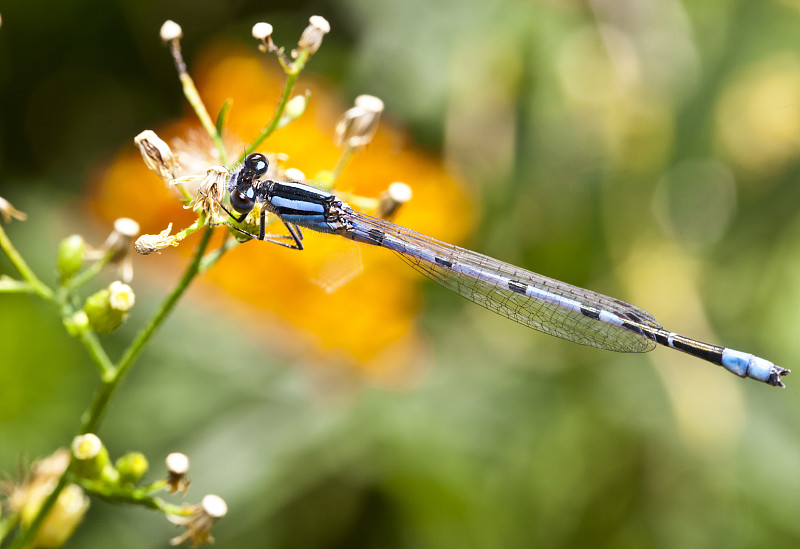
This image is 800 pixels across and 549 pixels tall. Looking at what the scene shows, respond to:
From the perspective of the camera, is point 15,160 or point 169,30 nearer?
point 169,30

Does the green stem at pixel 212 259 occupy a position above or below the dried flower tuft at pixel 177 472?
above

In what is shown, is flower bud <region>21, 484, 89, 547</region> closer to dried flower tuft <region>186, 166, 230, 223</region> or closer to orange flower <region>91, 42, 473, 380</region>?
dried flower tuft <region>186, 166, 230, 223</region>

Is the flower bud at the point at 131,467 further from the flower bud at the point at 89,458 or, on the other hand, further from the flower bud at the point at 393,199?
the flower bud at the point at 393,199

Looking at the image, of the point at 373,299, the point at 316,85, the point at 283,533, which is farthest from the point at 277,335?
the point at 316,85

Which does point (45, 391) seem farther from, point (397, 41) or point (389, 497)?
point (397, 41)

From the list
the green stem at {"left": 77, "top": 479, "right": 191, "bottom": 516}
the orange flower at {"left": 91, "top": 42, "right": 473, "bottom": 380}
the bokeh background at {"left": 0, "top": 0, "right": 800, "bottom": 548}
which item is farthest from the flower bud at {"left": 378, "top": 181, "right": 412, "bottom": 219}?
the bokeh background at {"left": 0, "top": 0, "right": 800, "bottom": 548}

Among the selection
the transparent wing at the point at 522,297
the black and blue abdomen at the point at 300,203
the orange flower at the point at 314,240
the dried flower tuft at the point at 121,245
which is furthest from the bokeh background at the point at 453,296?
the dried flower tuft at the point at 121,245

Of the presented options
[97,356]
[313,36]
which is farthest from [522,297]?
[97,356]
